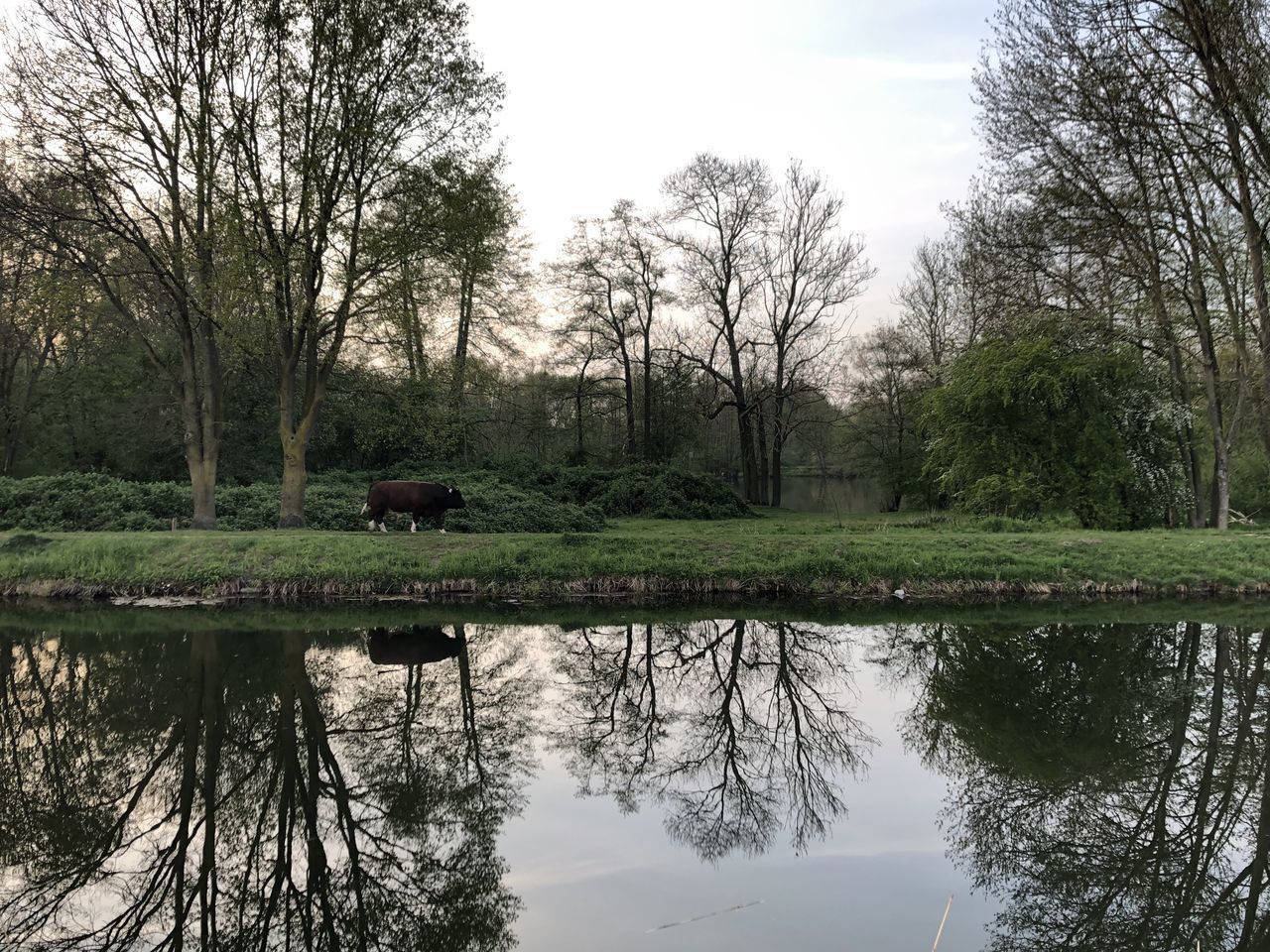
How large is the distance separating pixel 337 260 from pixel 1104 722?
17.5 meters

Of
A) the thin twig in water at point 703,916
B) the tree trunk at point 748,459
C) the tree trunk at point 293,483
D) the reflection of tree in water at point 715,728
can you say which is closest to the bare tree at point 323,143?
the tree trunk at point 293,483

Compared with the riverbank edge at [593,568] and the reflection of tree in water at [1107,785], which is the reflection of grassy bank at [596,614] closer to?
the riverbank edge at [593,568]

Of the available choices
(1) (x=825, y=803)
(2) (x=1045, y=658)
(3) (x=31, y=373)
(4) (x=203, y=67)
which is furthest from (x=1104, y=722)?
(3) (x=31, y=373)

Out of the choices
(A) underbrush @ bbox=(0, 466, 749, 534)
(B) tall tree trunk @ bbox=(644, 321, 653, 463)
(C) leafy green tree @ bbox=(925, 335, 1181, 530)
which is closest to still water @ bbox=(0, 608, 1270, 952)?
(A) underbrush @ bbox=(0, 466, 749, 534)

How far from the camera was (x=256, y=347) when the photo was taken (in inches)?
699

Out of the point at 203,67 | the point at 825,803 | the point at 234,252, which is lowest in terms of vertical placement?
the point at 825,803

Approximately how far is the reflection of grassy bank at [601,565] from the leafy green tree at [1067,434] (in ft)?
19.3

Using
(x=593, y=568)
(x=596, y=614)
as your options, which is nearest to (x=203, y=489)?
(x=593, y=568)

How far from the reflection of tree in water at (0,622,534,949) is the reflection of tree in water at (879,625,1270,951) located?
3.34m

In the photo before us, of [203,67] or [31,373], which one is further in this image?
[31,373]

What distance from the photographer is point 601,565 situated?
611 inches

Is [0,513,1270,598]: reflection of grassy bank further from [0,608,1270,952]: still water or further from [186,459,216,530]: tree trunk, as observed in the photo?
[0,608,1270,952]: still water

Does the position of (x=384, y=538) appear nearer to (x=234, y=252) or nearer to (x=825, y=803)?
(x=234, y=252)

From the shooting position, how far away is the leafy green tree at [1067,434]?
75.5ft
